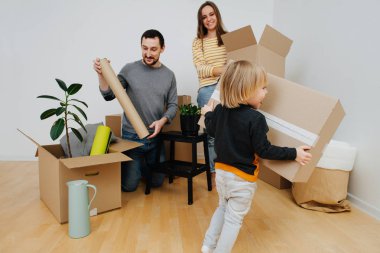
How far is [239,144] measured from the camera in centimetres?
119

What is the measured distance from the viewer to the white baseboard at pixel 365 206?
1701 millimetres

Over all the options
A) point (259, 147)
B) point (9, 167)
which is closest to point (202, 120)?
point (259, 147)

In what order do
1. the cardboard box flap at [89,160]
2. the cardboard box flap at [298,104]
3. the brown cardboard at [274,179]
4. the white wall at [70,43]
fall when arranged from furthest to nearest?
1. the white wall at [70,43]
2. the brown cardboard at [274,179]
3. the cardboard box flap at [89,160]
4. the cardboard box flap at [298,104]

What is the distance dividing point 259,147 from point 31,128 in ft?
7.90

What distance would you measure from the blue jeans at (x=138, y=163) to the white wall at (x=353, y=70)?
1217mm

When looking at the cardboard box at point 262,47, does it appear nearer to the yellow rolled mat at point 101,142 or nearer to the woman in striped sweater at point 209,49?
the woman in striped sweater at point 209,49

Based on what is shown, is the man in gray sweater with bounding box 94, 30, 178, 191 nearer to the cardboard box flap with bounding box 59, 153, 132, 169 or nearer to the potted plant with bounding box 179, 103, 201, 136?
the potted plant with bounding box 179, 103, 201, 136

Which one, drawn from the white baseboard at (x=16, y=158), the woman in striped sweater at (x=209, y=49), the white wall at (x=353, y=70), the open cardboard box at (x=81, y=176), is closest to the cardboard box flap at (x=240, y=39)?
the woman in striped sweater at (x=209, y=49)

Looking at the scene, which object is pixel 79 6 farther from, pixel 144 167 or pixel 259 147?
pixel 259 147

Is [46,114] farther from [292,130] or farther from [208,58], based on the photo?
[292,130]

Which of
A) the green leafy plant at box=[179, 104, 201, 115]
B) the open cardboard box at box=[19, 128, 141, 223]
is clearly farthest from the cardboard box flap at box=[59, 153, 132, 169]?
the green leafy plant at box=[179, 104, 201, 115]

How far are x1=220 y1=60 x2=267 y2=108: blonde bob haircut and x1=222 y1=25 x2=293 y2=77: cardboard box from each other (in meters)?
0.45

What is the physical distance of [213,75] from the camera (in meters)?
2.17

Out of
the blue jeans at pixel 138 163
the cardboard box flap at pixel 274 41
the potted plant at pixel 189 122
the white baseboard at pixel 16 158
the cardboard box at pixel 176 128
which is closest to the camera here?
the cardboard box flap at pixel 274 41
